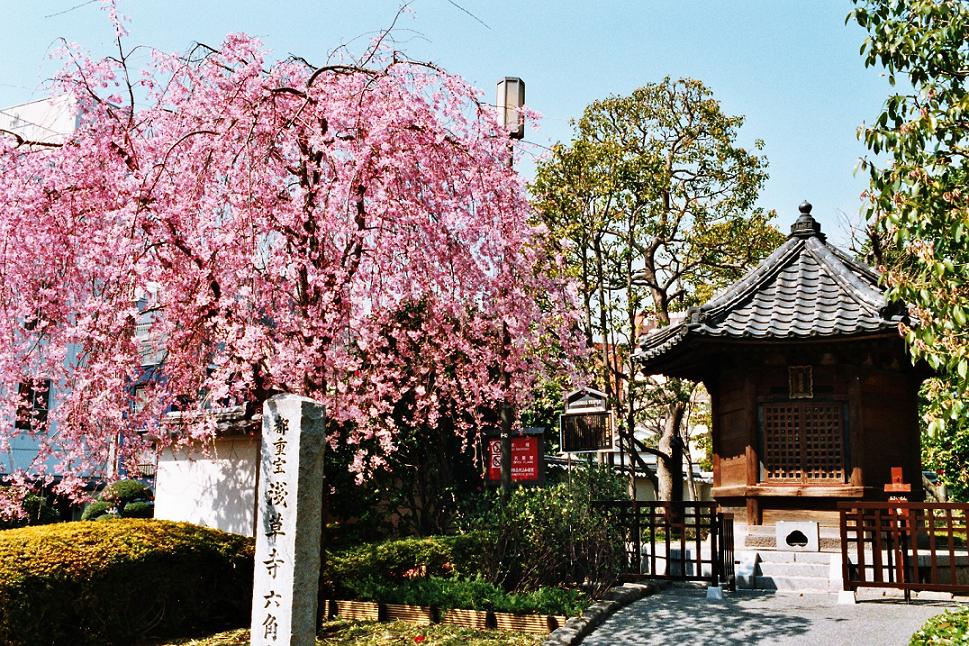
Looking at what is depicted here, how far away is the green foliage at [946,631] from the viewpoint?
6289 mm

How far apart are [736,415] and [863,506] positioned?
11.2 feet

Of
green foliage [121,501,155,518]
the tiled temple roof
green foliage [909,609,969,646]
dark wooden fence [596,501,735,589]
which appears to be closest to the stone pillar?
green foliage [909,609,969,646]

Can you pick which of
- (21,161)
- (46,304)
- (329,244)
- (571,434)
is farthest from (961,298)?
(571,434)

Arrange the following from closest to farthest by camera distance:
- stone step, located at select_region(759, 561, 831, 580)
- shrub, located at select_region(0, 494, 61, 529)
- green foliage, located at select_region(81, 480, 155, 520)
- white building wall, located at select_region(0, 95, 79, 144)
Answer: stone step, located at select_region(759, 561, 831, 580) < green foliage, located at select_region(81, 480, 155, 520) < shrub, located at select_region(0, 494, 61, 529) < white building wall, located at select_region(0, 95, 79, 144)

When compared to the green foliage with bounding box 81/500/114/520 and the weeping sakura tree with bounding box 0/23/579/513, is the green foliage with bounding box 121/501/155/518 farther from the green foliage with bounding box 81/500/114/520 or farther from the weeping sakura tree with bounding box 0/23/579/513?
the weeping sakura tree with bounding box 0/23/579/513

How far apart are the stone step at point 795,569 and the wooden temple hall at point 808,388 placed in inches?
34.5

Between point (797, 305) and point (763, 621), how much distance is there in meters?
5.63

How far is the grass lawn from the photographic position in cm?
952

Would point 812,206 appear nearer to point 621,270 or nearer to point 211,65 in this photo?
point 621,270

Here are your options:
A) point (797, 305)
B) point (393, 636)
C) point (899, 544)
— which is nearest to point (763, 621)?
point (899, 544)

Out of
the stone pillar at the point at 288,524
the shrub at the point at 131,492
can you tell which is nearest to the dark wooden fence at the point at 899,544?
the stone pillar at the point at 288,524

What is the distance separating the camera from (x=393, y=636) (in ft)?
32.8

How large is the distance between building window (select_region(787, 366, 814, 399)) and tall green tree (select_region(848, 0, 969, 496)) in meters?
6.21

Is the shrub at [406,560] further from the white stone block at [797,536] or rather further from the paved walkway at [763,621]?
the white stone block at [797,536]
